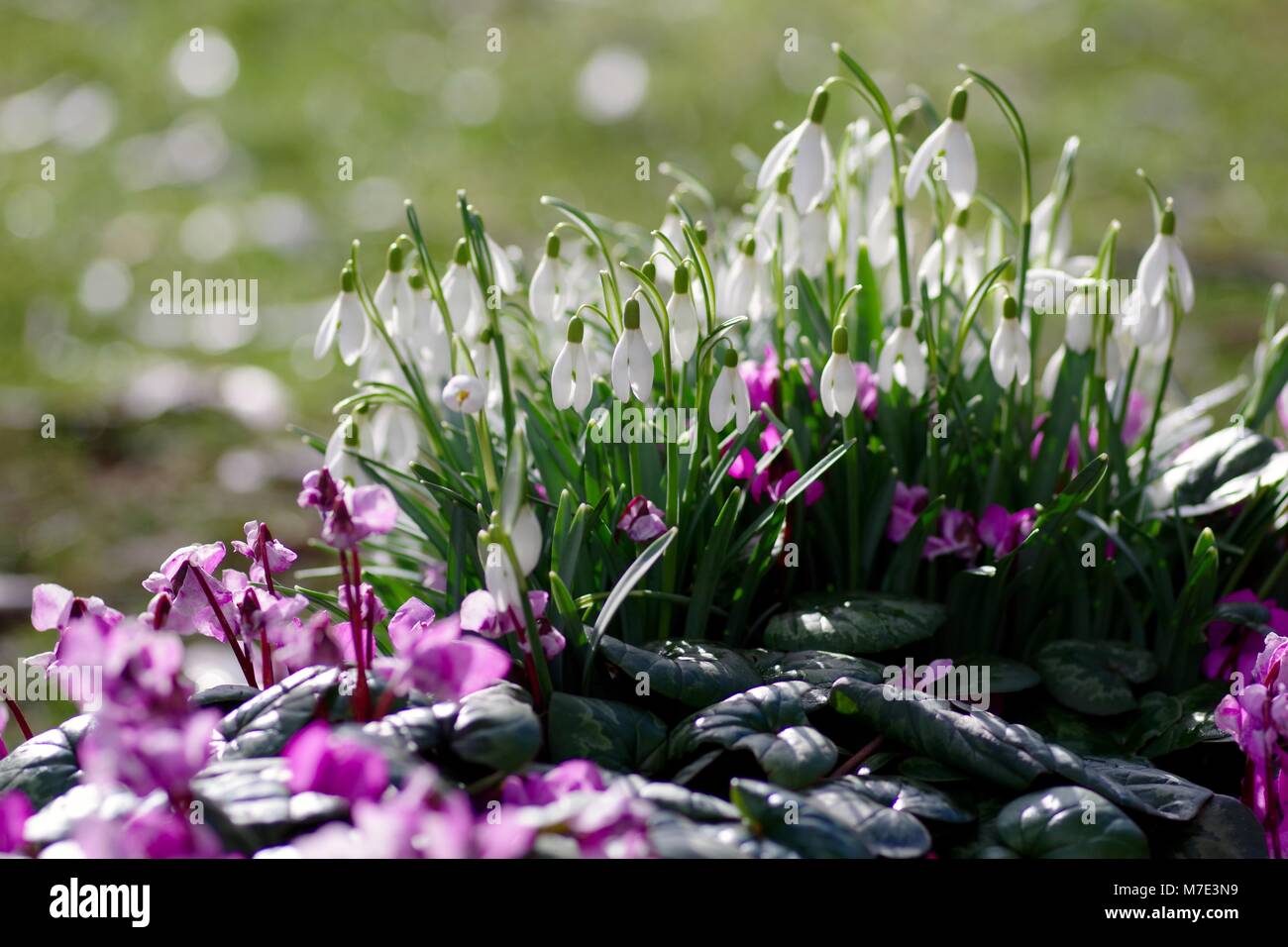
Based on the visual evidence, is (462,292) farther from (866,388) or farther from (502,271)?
(866,388)

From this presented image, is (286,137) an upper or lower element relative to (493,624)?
upper

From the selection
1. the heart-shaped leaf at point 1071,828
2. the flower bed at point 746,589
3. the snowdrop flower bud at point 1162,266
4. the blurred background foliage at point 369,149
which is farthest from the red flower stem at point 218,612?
the blurred background foliage at point 369,149

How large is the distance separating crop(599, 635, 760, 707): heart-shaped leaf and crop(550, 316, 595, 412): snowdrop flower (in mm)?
307

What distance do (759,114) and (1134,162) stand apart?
61.0 inches

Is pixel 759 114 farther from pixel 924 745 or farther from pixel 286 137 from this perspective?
pixel 924 745

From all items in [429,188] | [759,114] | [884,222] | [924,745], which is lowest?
[924,745]

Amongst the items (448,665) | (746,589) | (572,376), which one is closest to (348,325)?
(572,376)

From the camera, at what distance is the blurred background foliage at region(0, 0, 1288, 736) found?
3871 millimetres

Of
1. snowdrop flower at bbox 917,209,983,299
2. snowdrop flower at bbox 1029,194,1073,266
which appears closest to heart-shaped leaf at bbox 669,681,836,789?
snowdrop flower at bbox 917,209,983,299

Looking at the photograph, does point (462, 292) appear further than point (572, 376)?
Yes

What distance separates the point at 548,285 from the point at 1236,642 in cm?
113

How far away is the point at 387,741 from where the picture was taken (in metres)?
1.20

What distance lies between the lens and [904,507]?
191 cm

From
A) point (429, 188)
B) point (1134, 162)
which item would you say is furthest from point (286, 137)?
point (1134, 162)
